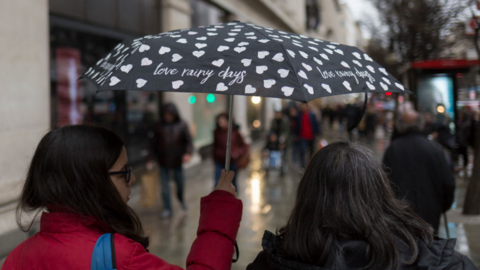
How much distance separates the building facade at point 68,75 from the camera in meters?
5.47

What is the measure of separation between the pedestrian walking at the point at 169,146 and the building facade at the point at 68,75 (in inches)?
13.8

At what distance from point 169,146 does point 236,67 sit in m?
5.58

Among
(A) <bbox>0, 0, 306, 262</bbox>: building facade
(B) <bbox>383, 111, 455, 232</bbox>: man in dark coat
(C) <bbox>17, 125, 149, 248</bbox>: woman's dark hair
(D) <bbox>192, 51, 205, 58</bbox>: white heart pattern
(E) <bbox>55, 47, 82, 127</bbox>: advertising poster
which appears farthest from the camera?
(E) <bbox>55, 47, 82, 127</bbox>: advertising poster

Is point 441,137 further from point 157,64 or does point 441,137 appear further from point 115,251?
point 115,251

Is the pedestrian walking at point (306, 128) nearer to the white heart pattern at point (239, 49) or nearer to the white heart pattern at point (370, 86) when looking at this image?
the white heart pattern at point (370, 86)

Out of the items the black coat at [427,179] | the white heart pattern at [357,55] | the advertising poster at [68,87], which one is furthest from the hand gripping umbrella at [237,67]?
the advertising poster at [68,87]

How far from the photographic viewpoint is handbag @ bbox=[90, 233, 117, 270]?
5.40 feet

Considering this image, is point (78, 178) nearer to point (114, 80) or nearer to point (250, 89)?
point (114, 80)

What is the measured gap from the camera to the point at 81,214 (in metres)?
1.76

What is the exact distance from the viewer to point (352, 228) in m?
1.73

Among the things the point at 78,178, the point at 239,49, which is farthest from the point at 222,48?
the point at 78,178

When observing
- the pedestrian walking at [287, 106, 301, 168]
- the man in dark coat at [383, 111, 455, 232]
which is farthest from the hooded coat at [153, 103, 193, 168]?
the pedestrian walking at [287, 106, 301, 168]

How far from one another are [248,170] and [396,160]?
27.4 ft

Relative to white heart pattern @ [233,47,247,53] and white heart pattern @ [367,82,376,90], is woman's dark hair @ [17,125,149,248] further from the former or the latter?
white heart pattern @ [367,82,376,90]
